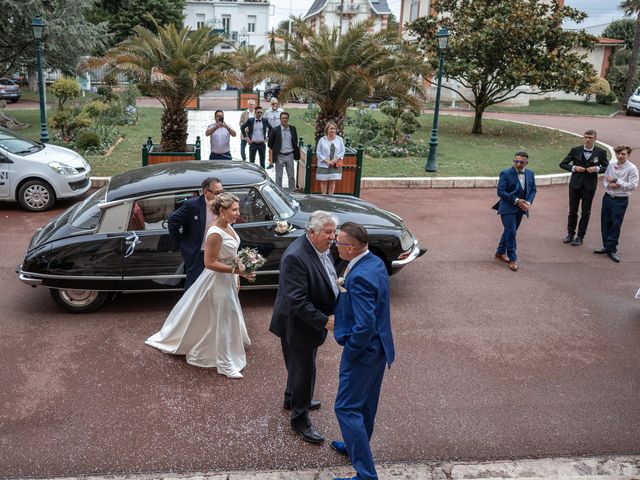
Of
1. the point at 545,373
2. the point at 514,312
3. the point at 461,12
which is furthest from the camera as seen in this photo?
the point at 461,12

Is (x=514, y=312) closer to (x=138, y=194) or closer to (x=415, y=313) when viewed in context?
(x=415, y=313)

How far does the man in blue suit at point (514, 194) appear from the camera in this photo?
337 inches

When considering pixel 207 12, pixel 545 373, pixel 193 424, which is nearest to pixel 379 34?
pixel 545 373

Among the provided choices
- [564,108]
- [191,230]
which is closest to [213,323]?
[191,230]

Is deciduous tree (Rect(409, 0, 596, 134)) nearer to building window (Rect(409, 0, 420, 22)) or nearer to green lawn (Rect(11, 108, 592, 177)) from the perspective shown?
green lawn (Rect(11, 108, 592, 177))

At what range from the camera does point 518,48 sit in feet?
75.1

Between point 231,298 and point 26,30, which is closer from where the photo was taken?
point 231,298

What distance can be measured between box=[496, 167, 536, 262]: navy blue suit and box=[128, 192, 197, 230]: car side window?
453 cm

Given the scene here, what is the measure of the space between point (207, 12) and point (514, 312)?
215 feet

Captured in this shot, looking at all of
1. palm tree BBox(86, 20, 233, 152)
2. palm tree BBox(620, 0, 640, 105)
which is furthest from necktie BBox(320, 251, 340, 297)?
palm tree BBox(620, 0, 640, 105)

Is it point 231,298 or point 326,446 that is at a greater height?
point 231,298

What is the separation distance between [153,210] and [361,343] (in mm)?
3905

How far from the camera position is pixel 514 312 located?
7.30 meters

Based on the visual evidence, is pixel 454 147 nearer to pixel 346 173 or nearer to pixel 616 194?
pixel 346 173
